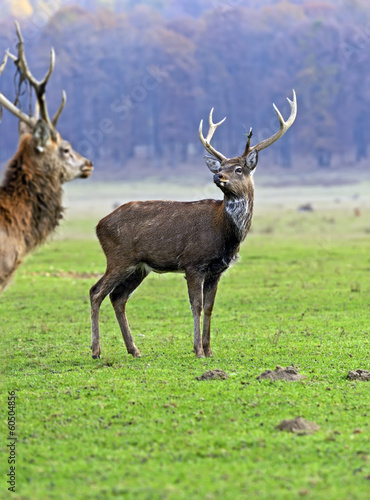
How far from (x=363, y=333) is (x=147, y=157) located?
352 ft

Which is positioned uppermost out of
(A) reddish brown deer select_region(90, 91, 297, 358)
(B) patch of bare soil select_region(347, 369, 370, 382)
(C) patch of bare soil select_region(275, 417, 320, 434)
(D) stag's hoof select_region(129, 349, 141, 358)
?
(A) reddish brown deer select_region(90, 91, 297, 358)

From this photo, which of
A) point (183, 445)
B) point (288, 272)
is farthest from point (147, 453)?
point (288, 272)

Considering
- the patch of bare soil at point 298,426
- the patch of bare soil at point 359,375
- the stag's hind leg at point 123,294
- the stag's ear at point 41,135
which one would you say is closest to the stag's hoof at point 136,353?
the stag's hind leg at point 123,294

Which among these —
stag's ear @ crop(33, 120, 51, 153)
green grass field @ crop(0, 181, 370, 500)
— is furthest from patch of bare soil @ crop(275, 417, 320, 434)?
stag's ear @ crop(33, 120, 51, 153)

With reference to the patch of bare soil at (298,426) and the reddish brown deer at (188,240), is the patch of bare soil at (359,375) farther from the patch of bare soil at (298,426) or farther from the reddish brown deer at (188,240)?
the reddish brown deer at (188,240)

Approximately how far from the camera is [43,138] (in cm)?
898

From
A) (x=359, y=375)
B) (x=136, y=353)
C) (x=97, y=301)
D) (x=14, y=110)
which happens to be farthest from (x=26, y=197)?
(x=359, y=375)

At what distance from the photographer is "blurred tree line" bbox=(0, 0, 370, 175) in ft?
377

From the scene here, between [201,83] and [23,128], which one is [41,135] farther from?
[201,83]

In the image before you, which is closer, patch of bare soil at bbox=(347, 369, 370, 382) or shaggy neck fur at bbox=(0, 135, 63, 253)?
shaggy neck fur at bbox=(0, 135, 63, 253)

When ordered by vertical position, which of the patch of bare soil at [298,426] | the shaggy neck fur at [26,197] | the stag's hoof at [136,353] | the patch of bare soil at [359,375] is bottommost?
the stag's hoof at [136,353]

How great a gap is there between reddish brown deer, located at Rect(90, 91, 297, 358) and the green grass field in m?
0.85

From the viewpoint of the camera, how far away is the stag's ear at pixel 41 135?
8.91 m

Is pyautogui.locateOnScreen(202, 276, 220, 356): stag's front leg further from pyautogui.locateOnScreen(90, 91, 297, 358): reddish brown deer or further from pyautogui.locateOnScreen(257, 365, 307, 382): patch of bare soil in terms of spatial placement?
pyautogui.locateOnScreen(257, 365, 307, 382): patch of bare soil
